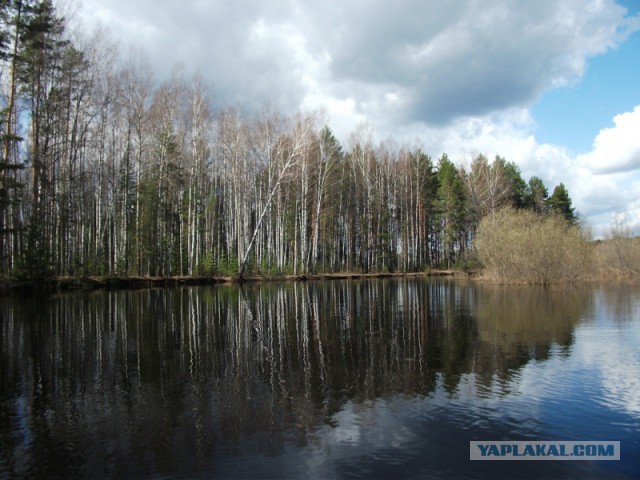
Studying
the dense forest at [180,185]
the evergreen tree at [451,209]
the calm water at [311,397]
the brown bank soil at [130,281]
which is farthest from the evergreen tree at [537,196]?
the calm water at [311,397]

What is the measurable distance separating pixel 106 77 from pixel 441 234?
153 ft

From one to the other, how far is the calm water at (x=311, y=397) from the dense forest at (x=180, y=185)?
15613mm

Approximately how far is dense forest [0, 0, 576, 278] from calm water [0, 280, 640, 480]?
15613 millimetres

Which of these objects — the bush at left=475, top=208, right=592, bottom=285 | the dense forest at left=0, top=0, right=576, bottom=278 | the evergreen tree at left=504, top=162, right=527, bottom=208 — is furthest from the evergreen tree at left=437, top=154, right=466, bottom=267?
the bush at left=475, top=208, right=592, bottom=285

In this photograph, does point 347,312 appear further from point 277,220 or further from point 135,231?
point 277,220

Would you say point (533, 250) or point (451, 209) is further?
point (451, 209)

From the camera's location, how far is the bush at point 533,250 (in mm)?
27812

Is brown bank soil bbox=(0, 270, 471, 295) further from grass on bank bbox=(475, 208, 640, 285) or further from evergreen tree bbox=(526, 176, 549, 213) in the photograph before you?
evergreen tree bbox=(526, 176, 549, 213)

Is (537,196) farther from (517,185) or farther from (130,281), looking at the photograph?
(130,281)

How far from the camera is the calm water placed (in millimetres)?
4664

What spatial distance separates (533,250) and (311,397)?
2549cm

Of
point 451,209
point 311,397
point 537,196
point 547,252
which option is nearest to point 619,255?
point 547,252

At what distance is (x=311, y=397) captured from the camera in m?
6.63

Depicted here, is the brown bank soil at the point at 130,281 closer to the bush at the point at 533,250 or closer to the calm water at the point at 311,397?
the calm water at the point at 311,397
